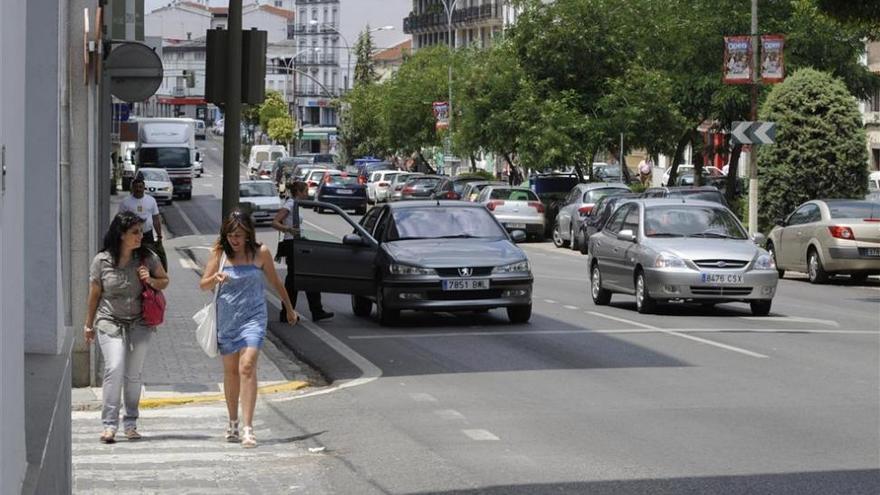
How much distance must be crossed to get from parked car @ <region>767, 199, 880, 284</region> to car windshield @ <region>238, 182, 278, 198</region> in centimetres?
2722

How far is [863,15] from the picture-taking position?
1061 inches

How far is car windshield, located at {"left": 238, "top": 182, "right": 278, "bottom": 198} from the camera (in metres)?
56.7

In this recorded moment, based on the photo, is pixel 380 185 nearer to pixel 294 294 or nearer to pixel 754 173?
pixel 754 173

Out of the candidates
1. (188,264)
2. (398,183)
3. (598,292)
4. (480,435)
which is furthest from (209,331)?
(398,183)

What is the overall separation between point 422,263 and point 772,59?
68.1 feet

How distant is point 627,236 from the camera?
76.2 feet

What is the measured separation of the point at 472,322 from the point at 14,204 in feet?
56.1

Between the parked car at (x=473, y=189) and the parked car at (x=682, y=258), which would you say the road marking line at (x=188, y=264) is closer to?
the parked car at (x=682, y=258)

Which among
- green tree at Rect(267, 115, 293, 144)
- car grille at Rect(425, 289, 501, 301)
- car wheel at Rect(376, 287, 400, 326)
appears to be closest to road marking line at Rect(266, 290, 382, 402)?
car wheel at Rect(376, 287, 400, 326)

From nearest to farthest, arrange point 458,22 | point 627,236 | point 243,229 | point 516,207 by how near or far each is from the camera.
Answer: point 243,229 < point 627,236 < point 516,207 < point 458,22

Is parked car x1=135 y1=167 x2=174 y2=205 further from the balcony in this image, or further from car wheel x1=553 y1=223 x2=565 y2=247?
the balcony

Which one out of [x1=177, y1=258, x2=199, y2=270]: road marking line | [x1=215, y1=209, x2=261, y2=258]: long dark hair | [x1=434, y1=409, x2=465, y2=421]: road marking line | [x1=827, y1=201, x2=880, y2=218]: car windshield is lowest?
[x1=177, y1=258, x2=199, y2=270]: road marking line

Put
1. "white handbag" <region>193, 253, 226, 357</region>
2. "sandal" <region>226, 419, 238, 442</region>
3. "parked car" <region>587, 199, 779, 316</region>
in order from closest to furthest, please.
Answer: "sandal" <region>226, 419, 238, 442</region> < "white handbag" <region>193, 253, 226, 357</region> < "parked car" <region>587, 199, 779, 316</region>

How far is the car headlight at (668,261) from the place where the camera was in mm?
21969
